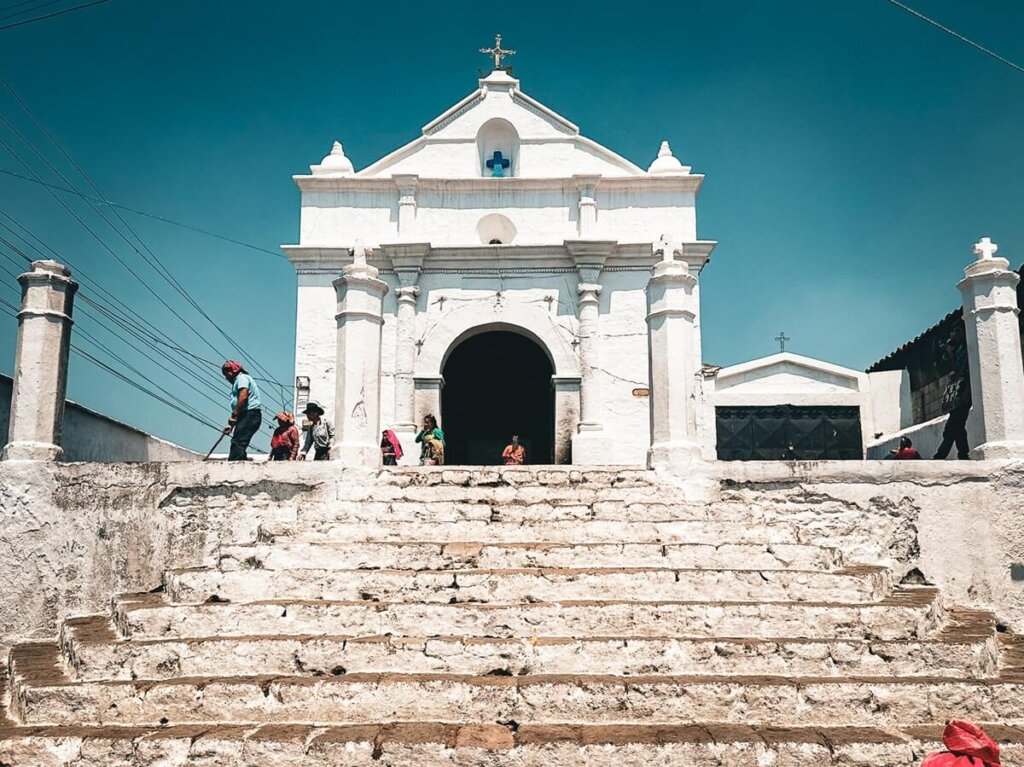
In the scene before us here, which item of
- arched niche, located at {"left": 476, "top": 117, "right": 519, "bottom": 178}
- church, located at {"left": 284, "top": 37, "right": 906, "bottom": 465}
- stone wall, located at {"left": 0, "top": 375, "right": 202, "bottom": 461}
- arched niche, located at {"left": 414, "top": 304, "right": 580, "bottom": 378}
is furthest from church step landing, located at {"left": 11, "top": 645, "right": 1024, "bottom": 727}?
arched niche, located at {"left": 476, "top": 117, "right": 519, "bottom": 178}

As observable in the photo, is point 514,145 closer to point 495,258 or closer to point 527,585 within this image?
point 495,258

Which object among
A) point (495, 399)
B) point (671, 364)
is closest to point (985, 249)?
point (671, 364)

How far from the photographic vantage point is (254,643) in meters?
4.89

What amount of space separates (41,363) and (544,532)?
16.6 feet

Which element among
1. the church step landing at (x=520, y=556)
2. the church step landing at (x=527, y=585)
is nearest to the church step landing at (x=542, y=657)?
the church step landing at (x=527, y=585)

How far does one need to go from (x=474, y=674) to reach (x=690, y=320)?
4.76 meters

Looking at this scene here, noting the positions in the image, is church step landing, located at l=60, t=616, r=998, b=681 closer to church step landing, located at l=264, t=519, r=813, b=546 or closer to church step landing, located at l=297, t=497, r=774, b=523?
church step landing, located at l=264, t=519, r=813, b=546

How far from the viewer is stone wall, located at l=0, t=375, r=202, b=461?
1040 cm

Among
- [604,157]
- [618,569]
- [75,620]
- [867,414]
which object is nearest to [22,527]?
[75,620]

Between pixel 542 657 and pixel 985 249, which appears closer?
pixel 542 657

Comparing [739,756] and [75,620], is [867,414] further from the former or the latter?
[75,620]

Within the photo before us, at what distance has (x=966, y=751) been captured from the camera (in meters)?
3.07

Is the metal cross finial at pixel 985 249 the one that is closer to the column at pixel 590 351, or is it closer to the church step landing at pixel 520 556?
the church step landing at pixel 520 556

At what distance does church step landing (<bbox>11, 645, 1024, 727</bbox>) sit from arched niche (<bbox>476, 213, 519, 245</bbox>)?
10959 mm
